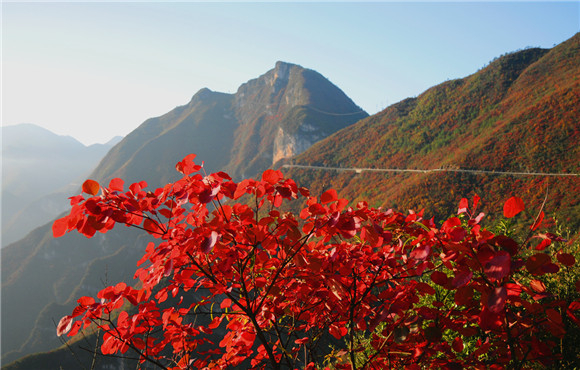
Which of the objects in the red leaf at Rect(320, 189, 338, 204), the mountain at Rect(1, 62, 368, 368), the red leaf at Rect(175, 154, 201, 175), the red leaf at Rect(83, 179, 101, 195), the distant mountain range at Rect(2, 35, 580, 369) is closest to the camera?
the red leaf at Rect(83, 179, 101, 195)

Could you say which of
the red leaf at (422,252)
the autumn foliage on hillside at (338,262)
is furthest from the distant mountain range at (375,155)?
the red leaf at (422,252)

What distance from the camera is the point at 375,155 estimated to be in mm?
59875

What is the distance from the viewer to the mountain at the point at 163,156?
268 ft

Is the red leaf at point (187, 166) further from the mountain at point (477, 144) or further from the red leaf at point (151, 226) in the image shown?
the mountain at point (477, 144)

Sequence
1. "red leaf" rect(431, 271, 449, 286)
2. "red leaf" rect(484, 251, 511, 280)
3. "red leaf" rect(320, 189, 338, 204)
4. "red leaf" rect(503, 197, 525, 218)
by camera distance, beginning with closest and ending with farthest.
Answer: "red leaf" rect(484, 251, 511, 280)
"red leaf" rect(503, 197, 525, 218)
"red leaf" rect(431, 271, 449, 286)
"red leaf" rect(320, 189, 338, 204)

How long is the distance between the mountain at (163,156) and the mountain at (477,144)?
162 ft

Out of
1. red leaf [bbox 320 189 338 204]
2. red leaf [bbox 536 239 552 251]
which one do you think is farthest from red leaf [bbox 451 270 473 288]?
red leaf [bbox 320 189 338 204]

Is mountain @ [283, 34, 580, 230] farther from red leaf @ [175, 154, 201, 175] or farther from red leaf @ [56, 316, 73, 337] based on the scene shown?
red leaf @ [56, 316, 73, 337]

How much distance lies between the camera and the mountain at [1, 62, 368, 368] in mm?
81625

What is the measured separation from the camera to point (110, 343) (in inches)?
78.4

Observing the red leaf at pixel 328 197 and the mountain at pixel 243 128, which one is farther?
the mountain at pixel 243 128

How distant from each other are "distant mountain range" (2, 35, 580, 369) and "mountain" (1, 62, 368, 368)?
1.62 feet

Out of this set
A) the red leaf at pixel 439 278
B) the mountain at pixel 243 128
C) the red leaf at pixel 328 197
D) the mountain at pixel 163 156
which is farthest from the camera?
the mountain at pixel 243 128

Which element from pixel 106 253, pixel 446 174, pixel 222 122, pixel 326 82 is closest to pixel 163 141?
pixel 222 122
